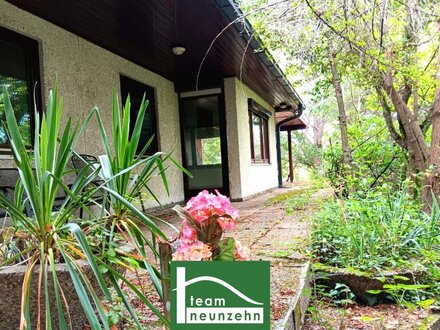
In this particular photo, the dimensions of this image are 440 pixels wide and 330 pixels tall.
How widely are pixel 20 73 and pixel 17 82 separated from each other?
10 cm

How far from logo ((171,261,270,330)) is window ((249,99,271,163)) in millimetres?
6741

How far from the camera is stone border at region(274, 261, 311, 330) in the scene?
Result: 1.35 meters

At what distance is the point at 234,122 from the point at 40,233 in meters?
5.26

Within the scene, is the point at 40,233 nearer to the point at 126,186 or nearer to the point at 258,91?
the point at 126,186

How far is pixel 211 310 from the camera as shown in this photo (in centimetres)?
65

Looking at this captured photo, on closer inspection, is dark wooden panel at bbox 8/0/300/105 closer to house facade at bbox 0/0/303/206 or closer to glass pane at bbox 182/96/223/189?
house facade at bbox 0/0/303/206

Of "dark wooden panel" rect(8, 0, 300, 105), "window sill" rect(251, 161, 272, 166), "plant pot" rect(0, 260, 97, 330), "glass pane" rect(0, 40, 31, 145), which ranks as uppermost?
"dark wooden panel" rect(8, 0, 300, 105)

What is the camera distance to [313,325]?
1.77m

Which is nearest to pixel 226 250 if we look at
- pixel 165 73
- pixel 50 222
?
pixel 50 222

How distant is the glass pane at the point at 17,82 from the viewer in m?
3.28

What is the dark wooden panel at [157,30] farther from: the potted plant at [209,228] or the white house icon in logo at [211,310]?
the white house icon in logo at [211,310]

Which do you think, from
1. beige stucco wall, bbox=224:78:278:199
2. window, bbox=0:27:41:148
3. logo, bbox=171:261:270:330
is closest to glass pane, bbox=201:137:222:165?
beige stucco wall, bbox=224:78:278:199

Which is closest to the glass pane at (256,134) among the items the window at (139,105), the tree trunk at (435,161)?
the window at (139,105)

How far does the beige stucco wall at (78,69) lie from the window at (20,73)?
8 centimetres
